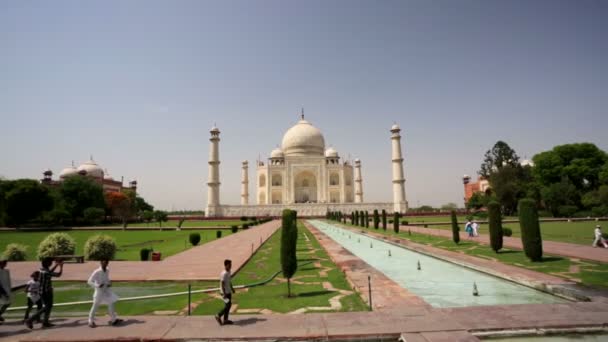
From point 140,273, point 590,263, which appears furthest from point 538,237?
point 140,273

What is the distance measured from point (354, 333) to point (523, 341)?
5.99 ft

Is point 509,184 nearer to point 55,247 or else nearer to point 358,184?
point 358,184

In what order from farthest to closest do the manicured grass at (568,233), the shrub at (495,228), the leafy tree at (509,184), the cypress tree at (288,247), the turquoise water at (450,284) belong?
the leafy tree at (509,184)
the manicured grass at (568,233)
the shrub at (495,228)
the cypress tree at (288,247)
the turquoise water at (450,284)

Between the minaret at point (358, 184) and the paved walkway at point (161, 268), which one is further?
the minaret at point (358, 184)

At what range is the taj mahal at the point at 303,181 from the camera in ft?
142

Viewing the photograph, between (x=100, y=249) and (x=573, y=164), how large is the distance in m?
38.6

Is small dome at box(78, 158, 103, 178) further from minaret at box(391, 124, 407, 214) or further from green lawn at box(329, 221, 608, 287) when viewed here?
green lawn at box(329, 221, 608, 287)

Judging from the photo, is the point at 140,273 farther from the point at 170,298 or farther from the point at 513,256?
the point at 513,256

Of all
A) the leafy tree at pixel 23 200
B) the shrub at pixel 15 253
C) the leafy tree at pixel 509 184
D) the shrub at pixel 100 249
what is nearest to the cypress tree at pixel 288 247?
the shrub at pixel 100 249

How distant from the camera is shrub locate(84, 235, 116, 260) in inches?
440

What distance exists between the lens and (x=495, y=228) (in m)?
10.8

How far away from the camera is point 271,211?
43.0 meters

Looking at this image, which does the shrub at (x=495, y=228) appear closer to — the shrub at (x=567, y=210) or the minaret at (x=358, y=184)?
the shrub at (x=567, y=210)

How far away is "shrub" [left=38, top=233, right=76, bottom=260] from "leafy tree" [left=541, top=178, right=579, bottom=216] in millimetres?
32996
